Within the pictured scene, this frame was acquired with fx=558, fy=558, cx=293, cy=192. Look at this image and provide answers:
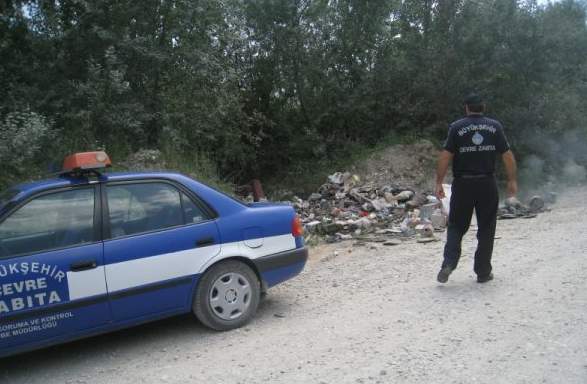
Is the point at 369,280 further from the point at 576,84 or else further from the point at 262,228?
the point at 576,84

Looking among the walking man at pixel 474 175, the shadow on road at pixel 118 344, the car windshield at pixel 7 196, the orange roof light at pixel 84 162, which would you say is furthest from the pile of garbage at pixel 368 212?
the car windshield at pixel 7 196

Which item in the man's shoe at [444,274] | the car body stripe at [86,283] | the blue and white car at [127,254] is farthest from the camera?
the man's shoe at [444,274]

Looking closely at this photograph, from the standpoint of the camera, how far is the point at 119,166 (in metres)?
10.2

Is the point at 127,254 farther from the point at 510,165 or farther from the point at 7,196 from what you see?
the point at 510,165

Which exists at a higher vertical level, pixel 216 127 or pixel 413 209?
pixel 216 127

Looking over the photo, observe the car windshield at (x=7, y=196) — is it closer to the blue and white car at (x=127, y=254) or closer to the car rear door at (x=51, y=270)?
the blue and white car at (x=127, y=254)

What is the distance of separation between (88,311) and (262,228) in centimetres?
170

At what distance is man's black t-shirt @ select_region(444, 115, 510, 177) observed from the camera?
581 centimetres

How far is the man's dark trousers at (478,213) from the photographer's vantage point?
585 cm

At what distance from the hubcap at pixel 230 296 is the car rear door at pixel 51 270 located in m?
0.96

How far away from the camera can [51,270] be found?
13.9 feet

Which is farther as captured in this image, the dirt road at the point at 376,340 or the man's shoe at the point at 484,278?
the man's shoe at the point at 484,278

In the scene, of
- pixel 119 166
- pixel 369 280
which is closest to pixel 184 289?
pixel 369 280

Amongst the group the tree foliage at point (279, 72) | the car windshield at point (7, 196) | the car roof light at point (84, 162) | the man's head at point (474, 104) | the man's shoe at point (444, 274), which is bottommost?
the man's shoe at point (444, 274)
